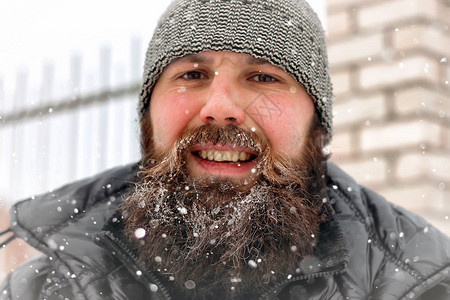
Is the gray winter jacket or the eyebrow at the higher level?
the eyebrow

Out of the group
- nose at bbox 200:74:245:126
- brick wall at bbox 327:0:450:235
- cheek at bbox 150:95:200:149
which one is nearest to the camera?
nose at bbox 200:74:245:126

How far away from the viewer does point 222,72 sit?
1725 mm

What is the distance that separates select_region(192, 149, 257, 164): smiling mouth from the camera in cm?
167

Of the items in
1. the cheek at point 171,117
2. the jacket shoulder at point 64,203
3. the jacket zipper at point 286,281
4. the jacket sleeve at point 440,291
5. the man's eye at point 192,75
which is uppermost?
the man's eye at point 192,75

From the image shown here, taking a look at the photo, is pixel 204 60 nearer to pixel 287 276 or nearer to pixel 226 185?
pixel 226 185

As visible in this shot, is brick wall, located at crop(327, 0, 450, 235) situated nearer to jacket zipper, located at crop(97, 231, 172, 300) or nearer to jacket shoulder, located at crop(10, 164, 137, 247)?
jacket shoulder, located at crop(10, 164, 137, 247)

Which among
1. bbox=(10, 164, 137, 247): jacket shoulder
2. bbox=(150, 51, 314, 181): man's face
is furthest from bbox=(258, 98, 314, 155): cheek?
bbox=(10, 164, 137, 247): jacket shoulder

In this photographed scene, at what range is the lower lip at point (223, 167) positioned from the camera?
1671 millimetres

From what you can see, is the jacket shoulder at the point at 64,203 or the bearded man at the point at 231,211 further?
the jacket shoulder at the point at 64,203

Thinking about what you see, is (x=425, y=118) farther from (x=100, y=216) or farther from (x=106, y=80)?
(x=106, y=80)

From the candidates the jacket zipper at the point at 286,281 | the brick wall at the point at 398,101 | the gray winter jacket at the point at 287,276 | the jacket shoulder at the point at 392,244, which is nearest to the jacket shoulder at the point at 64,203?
the gray winter jacket at the point at 287,276

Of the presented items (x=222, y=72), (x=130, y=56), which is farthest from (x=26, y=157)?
(x=222, y=72)

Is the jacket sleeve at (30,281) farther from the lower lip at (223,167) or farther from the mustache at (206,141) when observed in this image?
A: the lower lip at (223,167)

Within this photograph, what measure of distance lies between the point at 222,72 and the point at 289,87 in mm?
265
